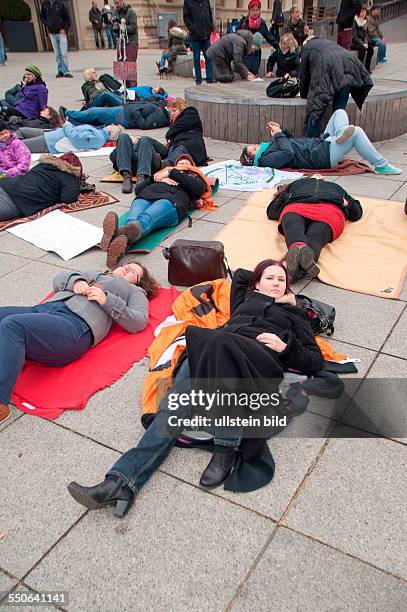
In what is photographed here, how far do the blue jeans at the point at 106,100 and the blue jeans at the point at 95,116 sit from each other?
1.88 ft

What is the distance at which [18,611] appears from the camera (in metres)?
1.91

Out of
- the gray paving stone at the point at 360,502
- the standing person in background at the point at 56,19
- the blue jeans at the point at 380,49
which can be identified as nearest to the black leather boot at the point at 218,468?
the gray paving stone at the point at 360,502

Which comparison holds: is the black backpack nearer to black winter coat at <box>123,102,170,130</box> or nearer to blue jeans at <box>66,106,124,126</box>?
black winter coat at <box>123,102,170,130</box>

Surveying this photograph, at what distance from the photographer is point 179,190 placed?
5.54m

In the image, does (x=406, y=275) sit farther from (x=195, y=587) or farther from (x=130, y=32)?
(x=130, y=32)

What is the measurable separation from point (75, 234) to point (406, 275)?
3.17 metres

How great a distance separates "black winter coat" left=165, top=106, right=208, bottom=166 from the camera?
22.0 ft

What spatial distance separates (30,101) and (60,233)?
5.33 m

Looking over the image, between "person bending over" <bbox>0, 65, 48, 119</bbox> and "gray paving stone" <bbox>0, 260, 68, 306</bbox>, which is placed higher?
"person bending over" <bbox>0, 65, 48, 119</bbox>

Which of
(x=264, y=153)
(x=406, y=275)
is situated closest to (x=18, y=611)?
(x=406, y=275)

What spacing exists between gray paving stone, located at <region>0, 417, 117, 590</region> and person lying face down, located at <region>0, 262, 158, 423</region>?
0.79ft

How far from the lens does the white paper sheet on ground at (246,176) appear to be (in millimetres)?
6473

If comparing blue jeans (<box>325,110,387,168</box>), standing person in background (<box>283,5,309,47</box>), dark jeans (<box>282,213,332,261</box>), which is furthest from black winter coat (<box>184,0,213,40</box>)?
dark jeans (<box>282,213,332,261</box>)

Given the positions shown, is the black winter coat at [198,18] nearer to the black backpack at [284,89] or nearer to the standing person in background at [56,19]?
the black backpack at [284,89]
